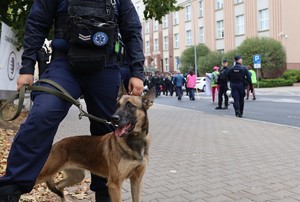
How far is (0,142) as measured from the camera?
8.41m

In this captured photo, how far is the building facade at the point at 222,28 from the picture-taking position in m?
43.9

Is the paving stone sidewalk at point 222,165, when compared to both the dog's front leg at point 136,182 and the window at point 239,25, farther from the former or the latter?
the window at point 239,25

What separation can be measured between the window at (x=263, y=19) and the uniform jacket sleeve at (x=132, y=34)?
44.3m

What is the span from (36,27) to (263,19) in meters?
45.4

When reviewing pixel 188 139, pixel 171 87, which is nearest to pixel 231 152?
pixel 188 139

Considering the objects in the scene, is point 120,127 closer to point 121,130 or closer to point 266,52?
point 121,130

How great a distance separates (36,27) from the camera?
3.26 m

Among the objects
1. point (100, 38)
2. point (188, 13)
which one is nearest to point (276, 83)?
point (188, 13)

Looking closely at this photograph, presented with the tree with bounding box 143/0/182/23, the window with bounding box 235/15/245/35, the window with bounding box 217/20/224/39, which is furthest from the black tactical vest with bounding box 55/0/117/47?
the window with bounding box 217/20/224/39

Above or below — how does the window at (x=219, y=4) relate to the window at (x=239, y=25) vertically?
above

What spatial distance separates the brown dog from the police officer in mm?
150

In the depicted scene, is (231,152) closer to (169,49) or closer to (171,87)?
(171,87)

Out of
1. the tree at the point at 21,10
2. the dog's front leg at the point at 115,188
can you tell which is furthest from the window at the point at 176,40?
the dog's front leg at the point at 115,188

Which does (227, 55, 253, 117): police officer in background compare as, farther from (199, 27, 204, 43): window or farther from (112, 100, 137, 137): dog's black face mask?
(199, 27, 204, 43): window
